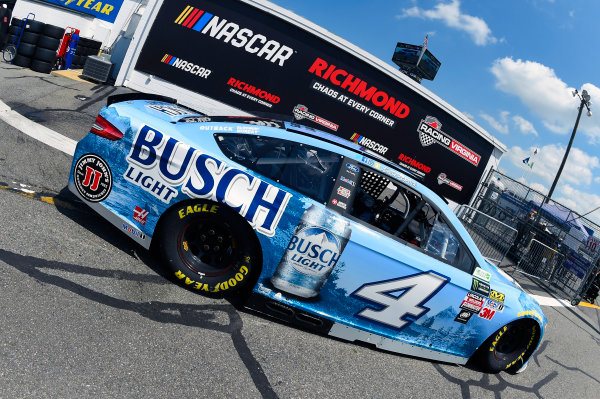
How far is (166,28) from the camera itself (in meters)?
10.9

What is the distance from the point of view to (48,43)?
10289mm

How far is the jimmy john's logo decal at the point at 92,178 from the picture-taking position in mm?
3678

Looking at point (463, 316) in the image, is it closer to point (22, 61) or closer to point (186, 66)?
point (186, 66)

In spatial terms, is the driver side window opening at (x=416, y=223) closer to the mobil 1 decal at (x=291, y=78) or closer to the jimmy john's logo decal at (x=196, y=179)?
the jimmy john's logo decal at (x=196, y=179)

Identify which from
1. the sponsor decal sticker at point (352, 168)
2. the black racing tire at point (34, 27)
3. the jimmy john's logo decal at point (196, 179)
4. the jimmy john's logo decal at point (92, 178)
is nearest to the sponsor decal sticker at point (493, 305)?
the sponsor decal sticker at point (352, 168)

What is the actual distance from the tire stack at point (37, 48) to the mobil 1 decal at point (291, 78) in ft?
6.32

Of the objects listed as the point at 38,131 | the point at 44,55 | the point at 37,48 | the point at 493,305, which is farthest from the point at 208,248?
the point at 37,48

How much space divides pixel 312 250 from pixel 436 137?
10652mm

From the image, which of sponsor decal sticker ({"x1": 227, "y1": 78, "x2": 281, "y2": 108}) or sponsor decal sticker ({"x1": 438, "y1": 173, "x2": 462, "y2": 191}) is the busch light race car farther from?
sponsor decal sticker ({"x1": 438, "y1": 173, "x2": 462, "y2": 191})

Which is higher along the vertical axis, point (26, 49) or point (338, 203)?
point (338, 203)

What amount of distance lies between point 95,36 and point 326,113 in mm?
10359

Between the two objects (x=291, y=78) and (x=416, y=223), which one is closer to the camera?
(x=416, y=223)

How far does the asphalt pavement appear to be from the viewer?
8.39ft

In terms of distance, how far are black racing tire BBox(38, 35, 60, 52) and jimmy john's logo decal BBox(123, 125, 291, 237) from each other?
8.55 m
